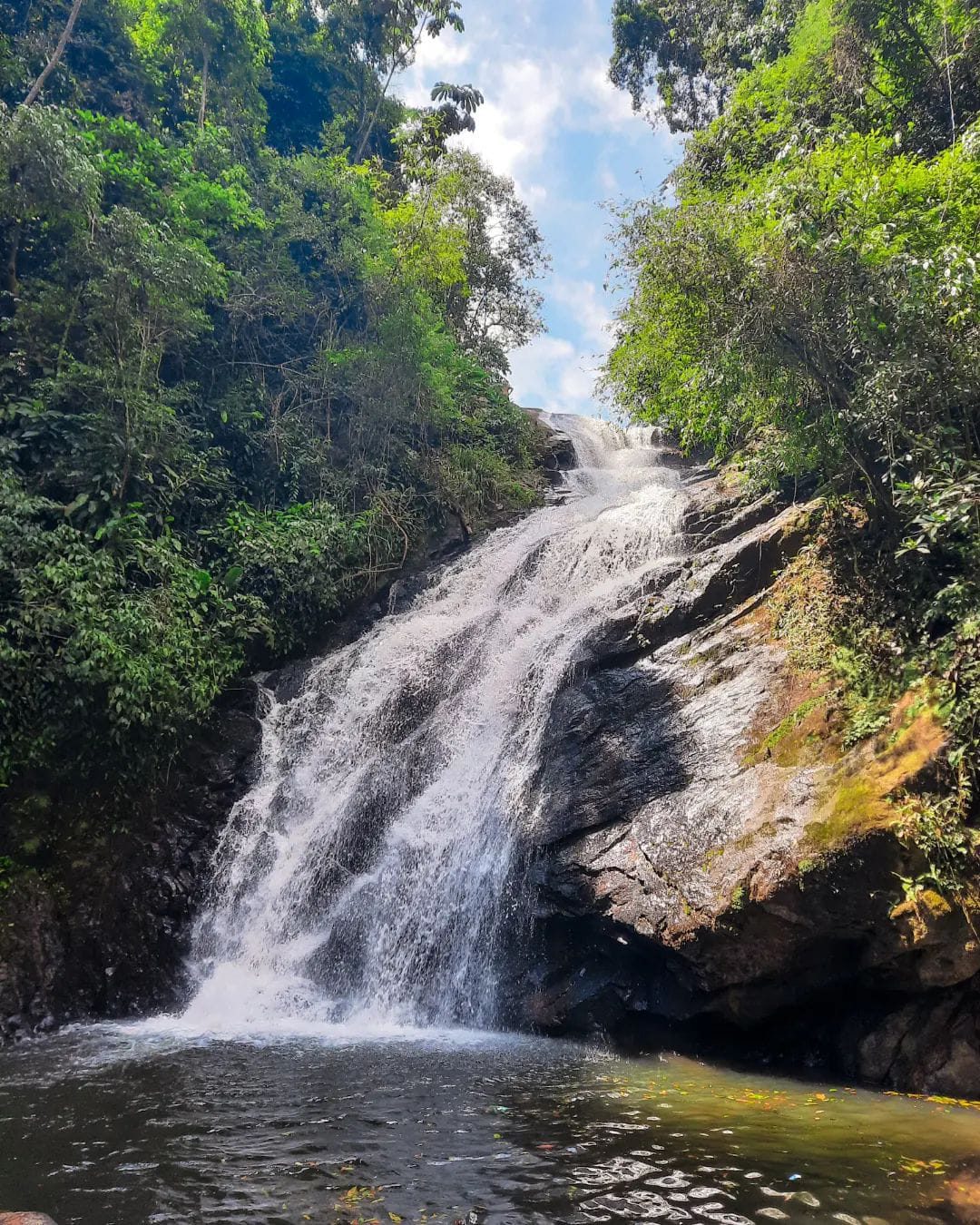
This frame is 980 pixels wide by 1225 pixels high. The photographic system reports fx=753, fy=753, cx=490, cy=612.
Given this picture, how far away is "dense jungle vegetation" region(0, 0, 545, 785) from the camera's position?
10.3 metres

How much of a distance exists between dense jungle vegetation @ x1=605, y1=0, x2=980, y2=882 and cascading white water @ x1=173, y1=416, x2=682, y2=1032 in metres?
3.19

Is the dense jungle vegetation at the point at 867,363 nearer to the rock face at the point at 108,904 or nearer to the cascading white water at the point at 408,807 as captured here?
the cascading white water at the point at 408,807

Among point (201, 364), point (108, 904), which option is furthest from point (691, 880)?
point (201, 364)

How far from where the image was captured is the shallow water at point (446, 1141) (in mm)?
3879

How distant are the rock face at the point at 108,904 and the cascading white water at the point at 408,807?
0.45 metres

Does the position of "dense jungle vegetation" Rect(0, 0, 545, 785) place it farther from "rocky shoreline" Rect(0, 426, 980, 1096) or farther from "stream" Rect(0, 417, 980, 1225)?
"stream" Rect(0, 417, 980, 1225)

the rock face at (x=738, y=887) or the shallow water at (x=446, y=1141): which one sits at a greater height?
the rock face at (x=738, y=887)

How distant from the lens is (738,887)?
6.96 metres

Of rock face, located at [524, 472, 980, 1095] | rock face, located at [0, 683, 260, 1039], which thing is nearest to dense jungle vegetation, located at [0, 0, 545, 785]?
rock face, located at [0, 683, 260, 1039]

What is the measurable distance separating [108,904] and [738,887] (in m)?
7.76

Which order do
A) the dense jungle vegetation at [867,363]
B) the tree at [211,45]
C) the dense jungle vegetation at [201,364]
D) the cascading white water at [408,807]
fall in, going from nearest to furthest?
the dense jungle vegetation at [867,363], the cascading white water at [408,807], the dense jungle vegetation at [201,364], the tree at [211,45]

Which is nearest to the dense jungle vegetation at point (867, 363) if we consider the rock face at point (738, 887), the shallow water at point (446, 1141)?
the rock face at point (738, 887)

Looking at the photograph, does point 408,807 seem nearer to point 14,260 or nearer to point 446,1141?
point 446,1141

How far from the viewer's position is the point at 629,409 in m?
15.3
